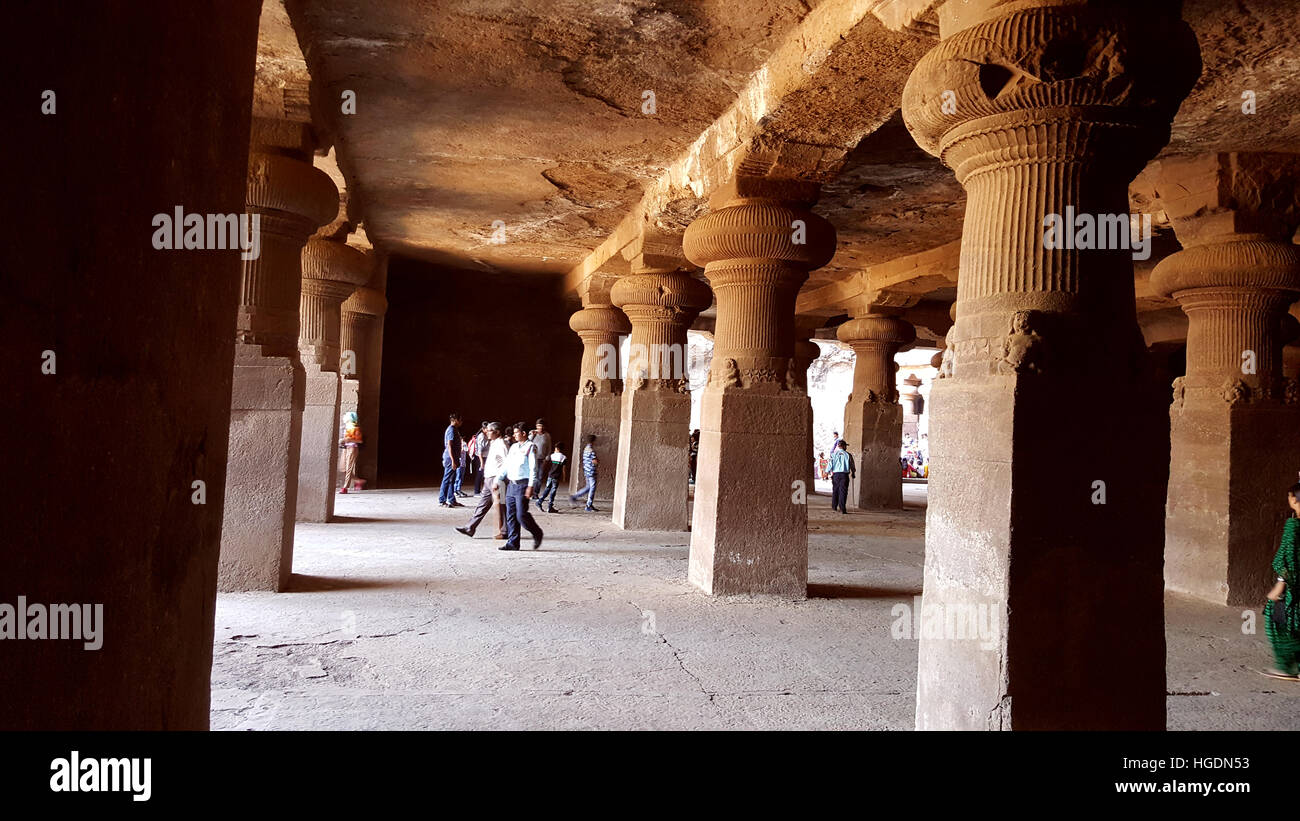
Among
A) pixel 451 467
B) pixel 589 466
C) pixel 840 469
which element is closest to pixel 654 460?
pixel 589 466

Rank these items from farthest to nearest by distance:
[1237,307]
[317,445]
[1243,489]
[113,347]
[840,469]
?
[840,469] → [317,445] → [1243,489] → [1237,307] → [113,347]

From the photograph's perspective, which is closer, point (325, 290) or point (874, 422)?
point (325, 290)

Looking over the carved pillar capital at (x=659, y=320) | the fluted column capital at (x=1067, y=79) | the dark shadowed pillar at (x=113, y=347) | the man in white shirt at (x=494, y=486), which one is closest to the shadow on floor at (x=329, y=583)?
the man in white shirt at (x=494, y=486)

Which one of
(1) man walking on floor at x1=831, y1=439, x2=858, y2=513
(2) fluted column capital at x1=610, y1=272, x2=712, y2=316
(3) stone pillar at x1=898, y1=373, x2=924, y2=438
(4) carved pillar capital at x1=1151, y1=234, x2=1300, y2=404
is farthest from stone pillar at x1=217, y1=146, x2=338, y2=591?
(3) stone pillar at x1=898, y1=373, x2=924, y2=438

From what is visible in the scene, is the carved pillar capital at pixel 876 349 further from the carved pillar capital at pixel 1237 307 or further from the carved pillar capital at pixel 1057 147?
the carved pillar capital at pixel 1057 147

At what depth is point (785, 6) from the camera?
5188 mm

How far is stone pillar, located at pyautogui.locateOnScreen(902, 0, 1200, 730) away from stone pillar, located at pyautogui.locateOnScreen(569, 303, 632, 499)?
32.5 feet

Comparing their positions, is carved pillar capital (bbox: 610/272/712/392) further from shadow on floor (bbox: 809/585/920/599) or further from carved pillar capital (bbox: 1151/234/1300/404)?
carved pillar capital (bbox: 1151/234/1300/404)

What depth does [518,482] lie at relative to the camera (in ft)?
29.1

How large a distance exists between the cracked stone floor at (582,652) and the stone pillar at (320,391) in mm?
1750

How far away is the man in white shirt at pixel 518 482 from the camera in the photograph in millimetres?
8820

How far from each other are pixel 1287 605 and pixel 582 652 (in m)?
4.08

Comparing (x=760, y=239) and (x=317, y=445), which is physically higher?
(x=760, y=239)

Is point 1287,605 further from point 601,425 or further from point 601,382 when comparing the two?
point 601,382
